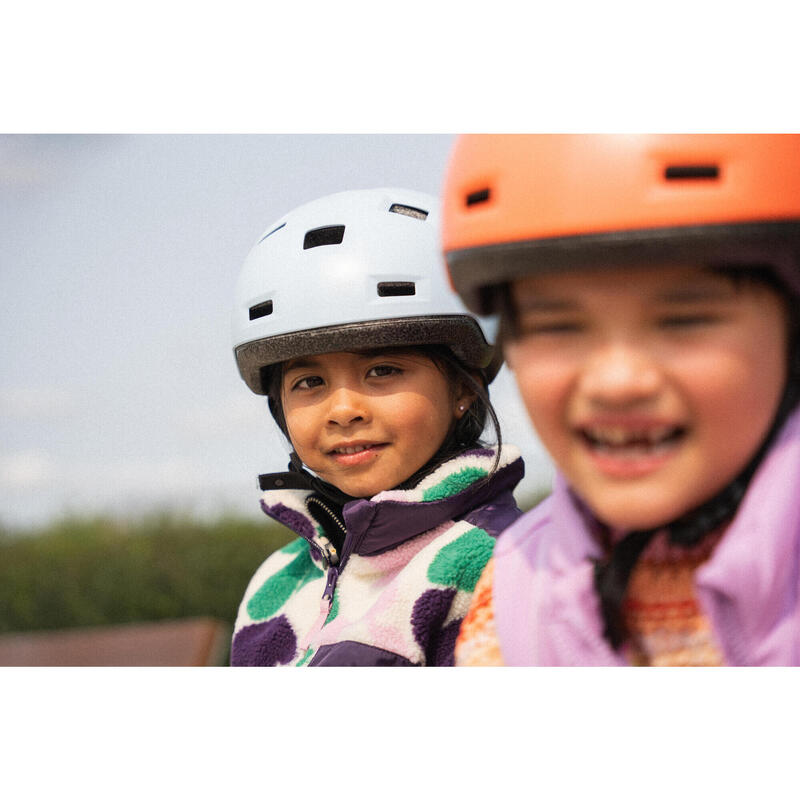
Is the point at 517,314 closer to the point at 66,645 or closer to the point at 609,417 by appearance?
the point at 609,417

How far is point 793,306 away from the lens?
1.61m

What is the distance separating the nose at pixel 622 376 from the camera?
61.1 inches

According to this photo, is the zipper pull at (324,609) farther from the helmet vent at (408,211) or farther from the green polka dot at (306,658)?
the helmet vent at (408,211)

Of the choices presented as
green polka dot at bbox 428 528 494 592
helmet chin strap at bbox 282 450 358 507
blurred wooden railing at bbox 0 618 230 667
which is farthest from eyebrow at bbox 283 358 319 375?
blurred wooden railing at bbox 0 618 230 667

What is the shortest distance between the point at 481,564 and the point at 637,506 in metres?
0.70

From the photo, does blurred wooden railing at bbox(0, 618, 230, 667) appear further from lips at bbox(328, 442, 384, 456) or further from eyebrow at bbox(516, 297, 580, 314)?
eyebrow at bbox(516, 297, 580, 314)

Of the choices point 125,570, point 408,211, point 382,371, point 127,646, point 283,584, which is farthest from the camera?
point 125,570

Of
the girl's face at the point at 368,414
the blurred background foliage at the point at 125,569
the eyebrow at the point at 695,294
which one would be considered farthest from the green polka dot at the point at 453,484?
the blurred background foliage at the point at 125,569

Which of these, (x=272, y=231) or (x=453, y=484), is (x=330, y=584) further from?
(x=272, y=231)

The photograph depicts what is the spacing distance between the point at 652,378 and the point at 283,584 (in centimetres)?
157

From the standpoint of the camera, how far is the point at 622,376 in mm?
1549

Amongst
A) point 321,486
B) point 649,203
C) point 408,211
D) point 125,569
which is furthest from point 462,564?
point 125,569

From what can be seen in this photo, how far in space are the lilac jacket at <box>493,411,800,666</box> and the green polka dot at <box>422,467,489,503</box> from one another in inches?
20.3

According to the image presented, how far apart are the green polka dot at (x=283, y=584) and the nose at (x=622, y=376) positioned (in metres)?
1.39
